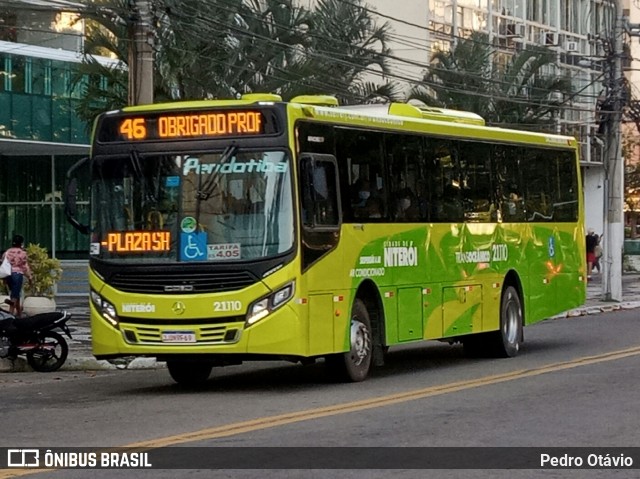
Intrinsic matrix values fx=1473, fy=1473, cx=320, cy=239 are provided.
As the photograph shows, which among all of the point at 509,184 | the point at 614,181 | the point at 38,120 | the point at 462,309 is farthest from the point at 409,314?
the point at 38,120

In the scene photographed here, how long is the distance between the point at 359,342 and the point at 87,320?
14793 millimetres

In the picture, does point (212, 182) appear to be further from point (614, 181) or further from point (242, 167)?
Answer: point (614, 181)

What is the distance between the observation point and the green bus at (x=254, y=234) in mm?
15461

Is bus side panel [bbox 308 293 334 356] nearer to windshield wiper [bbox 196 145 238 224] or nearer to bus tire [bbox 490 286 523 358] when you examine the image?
windshield wiper [bbox 196 145 238 224]

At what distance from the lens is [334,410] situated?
44.5 feet

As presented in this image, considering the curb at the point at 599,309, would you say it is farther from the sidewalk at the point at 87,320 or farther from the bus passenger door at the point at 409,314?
the bus passenger door at the point at 409,314

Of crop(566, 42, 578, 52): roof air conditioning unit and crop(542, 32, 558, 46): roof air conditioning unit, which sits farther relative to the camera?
crop(542, 32, 558, 46): roof air conditioning unit

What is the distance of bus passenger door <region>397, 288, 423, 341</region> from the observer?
17734mm

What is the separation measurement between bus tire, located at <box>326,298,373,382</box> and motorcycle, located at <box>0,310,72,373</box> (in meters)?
4.87

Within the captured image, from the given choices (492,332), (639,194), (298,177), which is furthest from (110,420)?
(639,194)

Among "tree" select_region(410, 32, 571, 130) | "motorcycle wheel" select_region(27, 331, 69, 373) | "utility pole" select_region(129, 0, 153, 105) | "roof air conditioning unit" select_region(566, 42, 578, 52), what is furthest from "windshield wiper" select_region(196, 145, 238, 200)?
"roof air conditioning unit" select_region(566, 42, 578, 52)

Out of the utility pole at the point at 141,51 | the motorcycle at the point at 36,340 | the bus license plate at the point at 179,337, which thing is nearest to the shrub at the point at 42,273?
the utility pole at the point at 141,51

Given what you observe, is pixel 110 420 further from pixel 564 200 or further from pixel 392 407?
pixel 564 200

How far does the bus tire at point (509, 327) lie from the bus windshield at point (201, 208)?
6.24 metres
